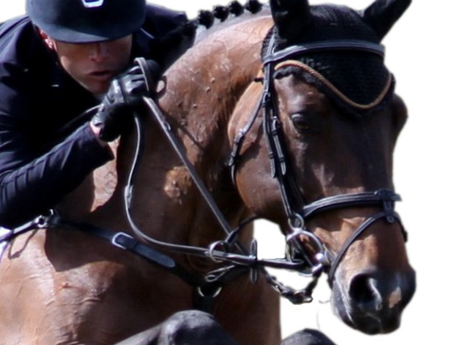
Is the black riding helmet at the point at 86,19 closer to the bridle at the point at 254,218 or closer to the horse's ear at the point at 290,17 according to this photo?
the bridle at the point at 254,218

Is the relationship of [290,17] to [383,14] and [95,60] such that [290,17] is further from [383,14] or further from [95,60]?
[95,60]

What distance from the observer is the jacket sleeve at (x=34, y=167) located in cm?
625

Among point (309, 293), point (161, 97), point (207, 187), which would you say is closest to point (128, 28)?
point (161, 97)

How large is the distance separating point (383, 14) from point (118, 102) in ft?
3.25

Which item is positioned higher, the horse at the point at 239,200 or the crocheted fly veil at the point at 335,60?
the crocheted fly veil at the point at 335,60

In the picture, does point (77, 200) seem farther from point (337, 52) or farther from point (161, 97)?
point (337, 52)

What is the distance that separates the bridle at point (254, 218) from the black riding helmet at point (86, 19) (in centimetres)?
18

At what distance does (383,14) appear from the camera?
20.2 ft

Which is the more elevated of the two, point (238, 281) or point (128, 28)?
point (128, 28)

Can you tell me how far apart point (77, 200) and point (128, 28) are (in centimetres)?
66

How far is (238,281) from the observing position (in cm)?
654

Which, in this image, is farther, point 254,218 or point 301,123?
point 254,218

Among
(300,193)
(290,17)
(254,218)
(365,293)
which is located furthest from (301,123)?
(365,293)

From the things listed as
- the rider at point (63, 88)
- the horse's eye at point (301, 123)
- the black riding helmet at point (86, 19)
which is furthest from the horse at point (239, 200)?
the black riding helmet at point (86, 19)
